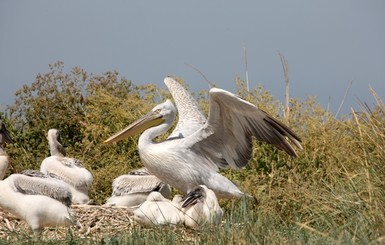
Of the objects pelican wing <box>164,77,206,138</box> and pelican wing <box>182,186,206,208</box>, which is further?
pelican wing <box>164,77,206,138</box>

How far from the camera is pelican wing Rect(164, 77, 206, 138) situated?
9.34m

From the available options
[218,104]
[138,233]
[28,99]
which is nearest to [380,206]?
[138,233]

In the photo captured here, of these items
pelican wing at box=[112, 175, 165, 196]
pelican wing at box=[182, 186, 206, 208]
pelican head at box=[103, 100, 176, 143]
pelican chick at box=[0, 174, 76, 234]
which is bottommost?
pelican wing at box=[112, 175, 165, 196]

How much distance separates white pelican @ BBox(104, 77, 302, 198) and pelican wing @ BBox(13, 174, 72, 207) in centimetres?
94

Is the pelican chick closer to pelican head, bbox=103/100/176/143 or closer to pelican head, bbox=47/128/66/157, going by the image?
pelican head, bbox=103/100/176/143

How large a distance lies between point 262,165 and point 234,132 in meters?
1.38

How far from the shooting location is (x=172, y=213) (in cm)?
761

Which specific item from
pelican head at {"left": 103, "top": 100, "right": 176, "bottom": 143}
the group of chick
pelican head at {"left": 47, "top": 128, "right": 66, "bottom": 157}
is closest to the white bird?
the group of chick

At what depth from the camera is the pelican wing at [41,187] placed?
8.10 m

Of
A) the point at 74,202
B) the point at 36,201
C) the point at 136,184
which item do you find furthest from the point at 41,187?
the point at 136,184

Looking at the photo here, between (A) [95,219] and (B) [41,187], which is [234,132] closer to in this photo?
(A) [95,219]

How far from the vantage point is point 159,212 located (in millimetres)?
7773

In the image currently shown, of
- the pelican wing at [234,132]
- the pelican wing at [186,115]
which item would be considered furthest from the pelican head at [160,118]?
the pelican wing at [234,132]

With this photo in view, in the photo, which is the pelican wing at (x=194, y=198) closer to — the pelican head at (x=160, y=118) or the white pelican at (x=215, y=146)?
the white pelican at (x=215, y=146)
